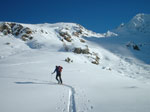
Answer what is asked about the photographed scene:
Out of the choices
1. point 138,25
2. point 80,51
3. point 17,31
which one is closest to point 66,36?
point 17,31

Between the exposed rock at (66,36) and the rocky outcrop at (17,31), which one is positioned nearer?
the rocky outcrop at (17,31)

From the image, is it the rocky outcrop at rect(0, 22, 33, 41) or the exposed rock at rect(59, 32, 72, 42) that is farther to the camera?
the exposed rock at rect(59, 32, 72, 42)

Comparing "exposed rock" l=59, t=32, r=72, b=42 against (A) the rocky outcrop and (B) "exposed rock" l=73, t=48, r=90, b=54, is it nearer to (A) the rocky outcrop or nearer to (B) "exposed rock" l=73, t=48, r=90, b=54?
(A) the rocky outcrop

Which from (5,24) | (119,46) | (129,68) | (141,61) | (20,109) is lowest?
(20,109)

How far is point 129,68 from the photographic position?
106ft

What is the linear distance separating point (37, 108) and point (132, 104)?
4.13m

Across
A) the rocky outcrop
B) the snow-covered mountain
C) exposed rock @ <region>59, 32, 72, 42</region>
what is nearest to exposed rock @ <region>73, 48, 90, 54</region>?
exposed rock @ <region>59, 32, 72, 42</region>

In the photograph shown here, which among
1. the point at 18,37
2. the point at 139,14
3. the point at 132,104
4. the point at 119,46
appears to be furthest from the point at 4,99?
the point at 139,14

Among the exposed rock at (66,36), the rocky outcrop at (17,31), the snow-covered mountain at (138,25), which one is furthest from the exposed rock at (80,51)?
the snow-covered mountain at (138,25)

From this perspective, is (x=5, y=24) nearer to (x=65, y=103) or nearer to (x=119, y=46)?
(x=119, y=46)

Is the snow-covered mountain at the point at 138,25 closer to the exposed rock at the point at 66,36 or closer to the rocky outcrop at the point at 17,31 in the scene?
the exposed rock at the point at 66,36

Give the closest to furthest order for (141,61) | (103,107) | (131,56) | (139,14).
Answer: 1. (103,107)
2. (141,61)
3. (131,56)
4. (139,14)

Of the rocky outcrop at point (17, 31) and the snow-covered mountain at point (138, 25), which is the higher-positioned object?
the snow-covered mountain at point (138, 25)

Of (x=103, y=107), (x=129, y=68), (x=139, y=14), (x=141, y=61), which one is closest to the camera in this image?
(x=103, y=107)
